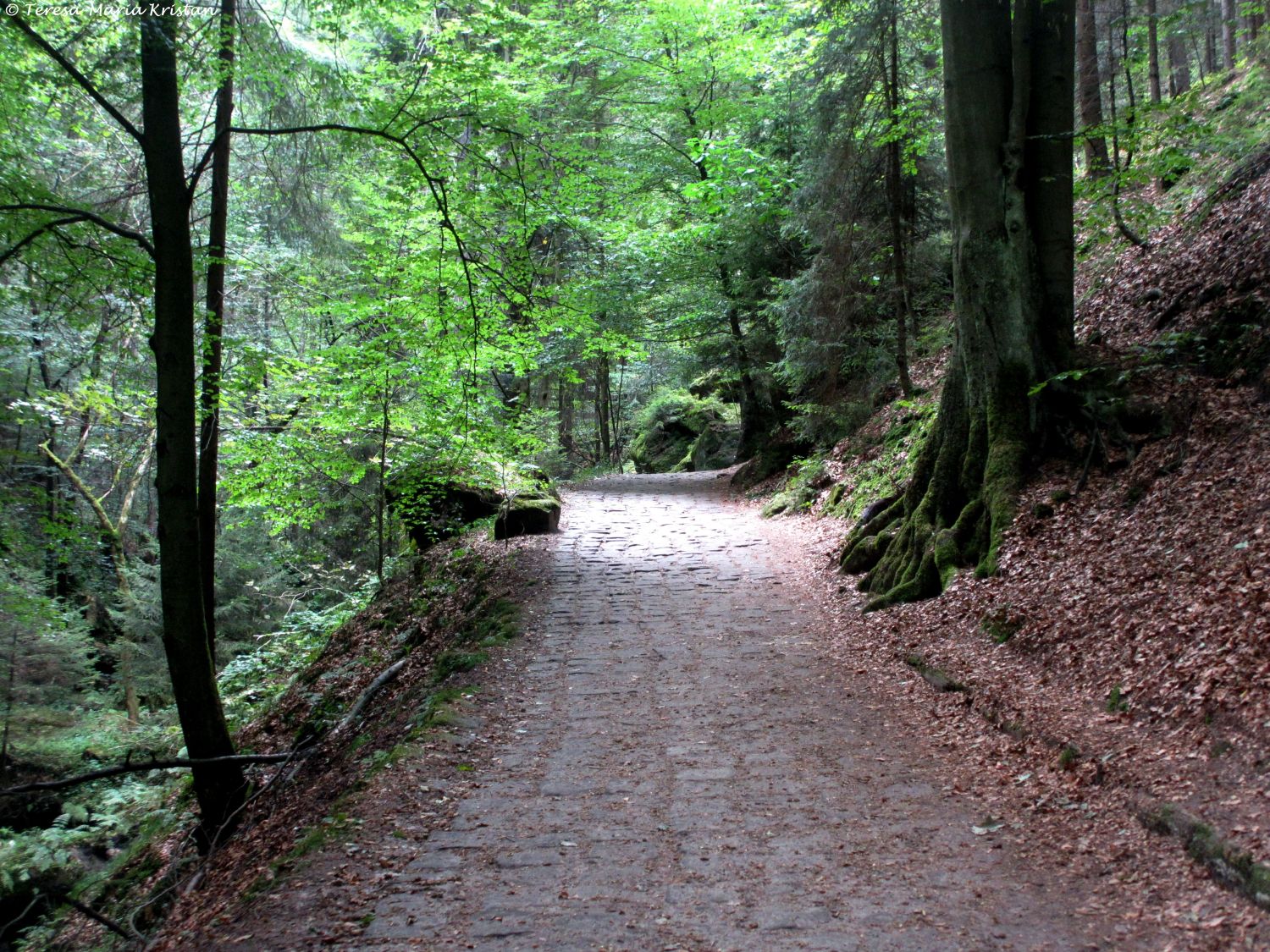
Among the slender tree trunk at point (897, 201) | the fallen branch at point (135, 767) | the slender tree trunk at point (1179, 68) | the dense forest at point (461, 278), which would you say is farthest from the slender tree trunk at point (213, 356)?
the slender tree trunk at point (1179, 68)

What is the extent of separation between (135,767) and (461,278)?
6546 millimetres

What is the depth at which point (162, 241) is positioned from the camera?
6.13 meters

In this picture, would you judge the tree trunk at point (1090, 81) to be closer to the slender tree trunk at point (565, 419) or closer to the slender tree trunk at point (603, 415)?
the slender tree trunk at point (565, 419)

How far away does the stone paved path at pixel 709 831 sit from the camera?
3447 millimetres

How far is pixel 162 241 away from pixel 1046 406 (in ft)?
25.4

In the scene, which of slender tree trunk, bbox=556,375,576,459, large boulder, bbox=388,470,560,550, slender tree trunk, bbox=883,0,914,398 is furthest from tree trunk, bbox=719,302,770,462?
slender tree trunk, bbox=556,375,576,459

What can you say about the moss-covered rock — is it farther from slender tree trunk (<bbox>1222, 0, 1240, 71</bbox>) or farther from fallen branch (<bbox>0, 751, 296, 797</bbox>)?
fallen branch (<bbox>0, 751, 296, 797</bbox>)

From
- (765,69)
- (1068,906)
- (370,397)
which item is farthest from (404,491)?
(765,69)

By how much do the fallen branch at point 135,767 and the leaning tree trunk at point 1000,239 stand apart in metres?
5.84

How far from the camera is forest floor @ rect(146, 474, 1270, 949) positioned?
3404 millimetres

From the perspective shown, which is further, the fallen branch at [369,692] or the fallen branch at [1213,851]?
the fallen branch at [369,692]

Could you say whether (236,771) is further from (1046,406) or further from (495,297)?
(1046,406)

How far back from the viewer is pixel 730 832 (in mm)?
4312

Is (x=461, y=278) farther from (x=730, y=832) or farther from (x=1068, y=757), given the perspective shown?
(x=1068, y=757)
